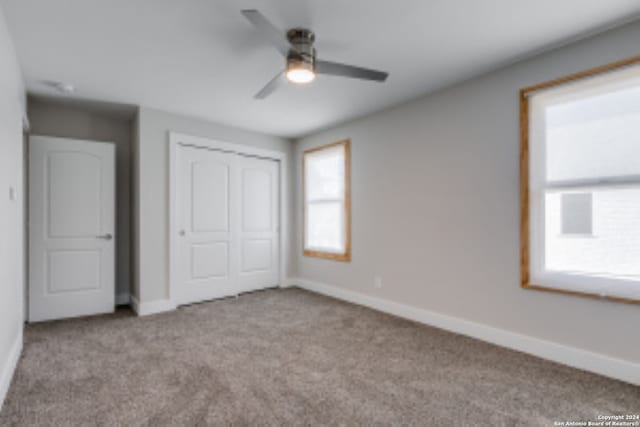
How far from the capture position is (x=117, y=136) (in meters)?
4.14

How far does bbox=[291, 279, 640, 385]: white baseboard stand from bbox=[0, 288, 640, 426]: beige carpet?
3.3 inches

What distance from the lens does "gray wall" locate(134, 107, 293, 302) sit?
3.70 meters

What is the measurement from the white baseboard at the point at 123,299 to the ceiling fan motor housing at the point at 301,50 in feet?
11.9

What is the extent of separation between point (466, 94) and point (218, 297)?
12.7 feet

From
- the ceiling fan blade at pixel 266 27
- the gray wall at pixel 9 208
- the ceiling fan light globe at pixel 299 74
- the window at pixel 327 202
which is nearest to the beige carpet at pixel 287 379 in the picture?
the gray wall at pixel 9 208

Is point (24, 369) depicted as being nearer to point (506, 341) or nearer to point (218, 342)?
point (218, 342)

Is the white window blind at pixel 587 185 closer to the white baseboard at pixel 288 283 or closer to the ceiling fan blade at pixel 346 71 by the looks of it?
the ceiling fan blade at pixel 346 71

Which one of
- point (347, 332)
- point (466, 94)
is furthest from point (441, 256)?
point (466, 94)

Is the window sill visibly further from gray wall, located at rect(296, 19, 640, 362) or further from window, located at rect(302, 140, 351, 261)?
gray wall, located at rect(296, 19, 640, 362)

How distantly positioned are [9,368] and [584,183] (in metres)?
4.26

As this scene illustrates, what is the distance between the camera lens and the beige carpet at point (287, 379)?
1819 millimetres

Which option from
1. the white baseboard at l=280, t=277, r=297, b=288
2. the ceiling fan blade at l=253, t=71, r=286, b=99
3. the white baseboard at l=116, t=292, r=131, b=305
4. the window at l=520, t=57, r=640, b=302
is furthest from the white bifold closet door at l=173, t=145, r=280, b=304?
the window at l=520, t=57, r=640, b=302

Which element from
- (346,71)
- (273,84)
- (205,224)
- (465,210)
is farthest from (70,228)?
(465,210)

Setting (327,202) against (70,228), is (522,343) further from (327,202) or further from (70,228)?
(70,228)
